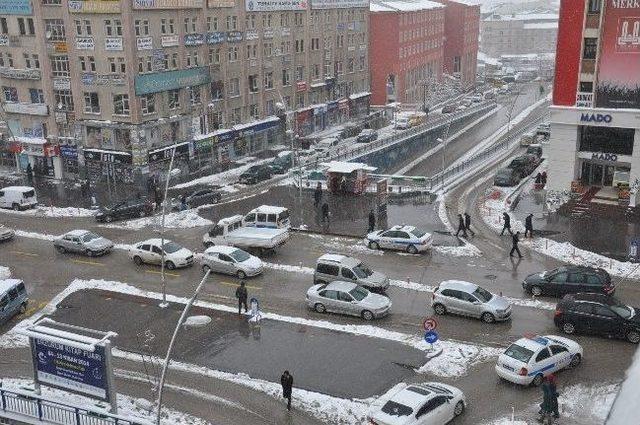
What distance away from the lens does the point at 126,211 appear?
1746 inches

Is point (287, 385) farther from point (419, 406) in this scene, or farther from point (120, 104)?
point (120, 104)

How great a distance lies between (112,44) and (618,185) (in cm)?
3857

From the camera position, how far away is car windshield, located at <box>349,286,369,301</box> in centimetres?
2780

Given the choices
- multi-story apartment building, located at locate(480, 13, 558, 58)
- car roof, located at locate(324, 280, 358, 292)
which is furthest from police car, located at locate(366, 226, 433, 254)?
multi-story apartment building, located at locate(480, 13, 558, 58)

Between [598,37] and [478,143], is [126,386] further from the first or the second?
[478,143]

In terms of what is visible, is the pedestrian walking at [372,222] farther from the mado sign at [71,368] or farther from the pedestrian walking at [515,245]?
the mado sign at [71,368]

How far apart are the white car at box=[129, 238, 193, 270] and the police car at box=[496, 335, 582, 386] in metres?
17.8

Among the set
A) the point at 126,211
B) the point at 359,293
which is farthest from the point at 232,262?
the point at 126,211

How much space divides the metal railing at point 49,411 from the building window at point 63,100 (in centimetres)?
4087

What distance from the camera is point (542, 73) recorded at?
153 meters

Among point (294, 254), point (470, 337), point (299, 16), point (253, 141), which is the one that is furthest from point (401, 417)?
point (299, 16)

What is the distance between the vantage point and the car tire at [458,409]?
20109 mm

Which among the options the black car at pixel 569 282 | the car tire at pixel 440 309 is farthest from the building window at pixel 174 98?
the black car at pixel 569 282

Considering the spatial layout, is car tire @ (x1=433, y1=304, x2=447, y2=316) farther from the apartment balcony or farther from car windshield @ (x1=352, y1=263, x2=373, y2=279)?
the apartment balcony
